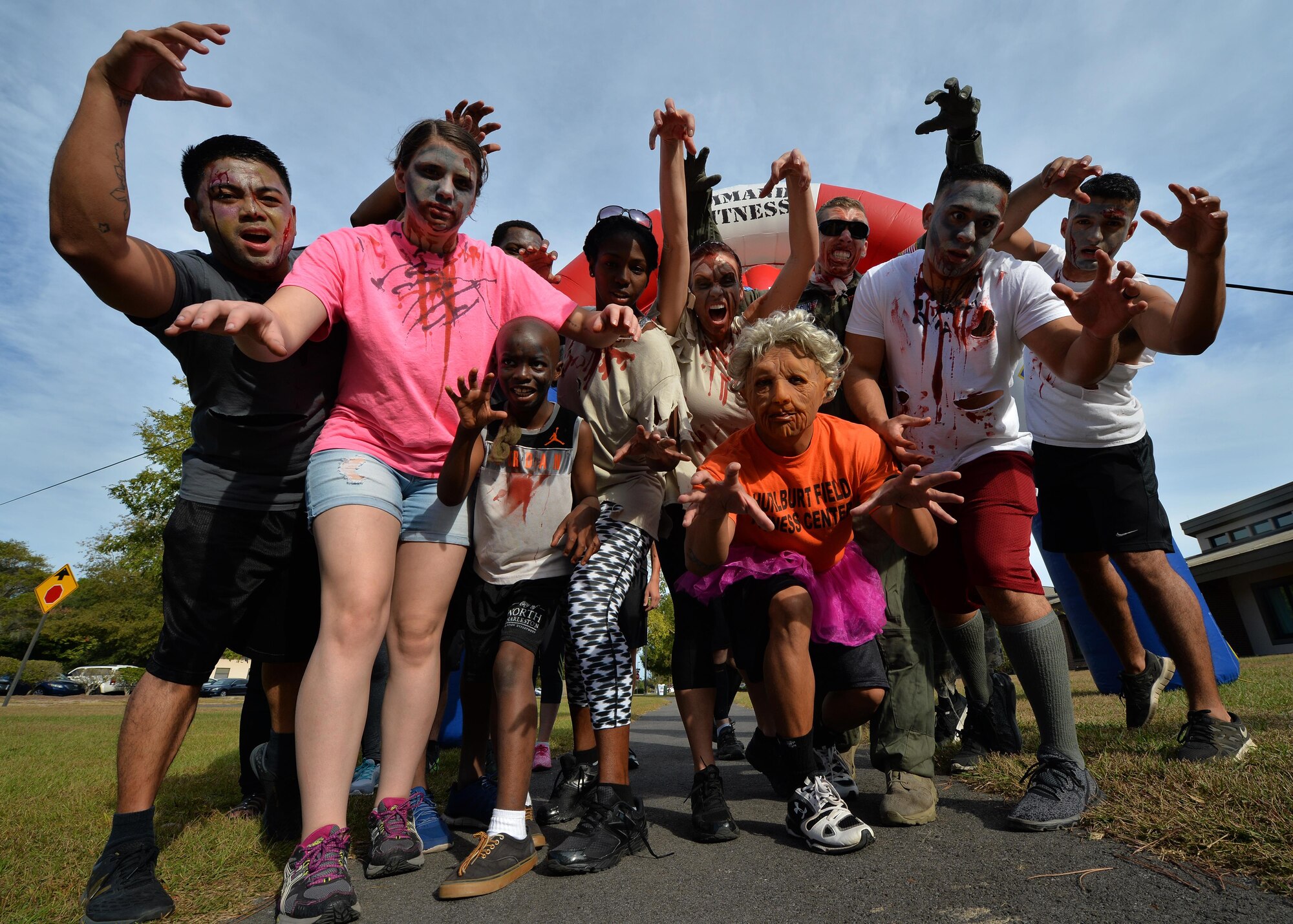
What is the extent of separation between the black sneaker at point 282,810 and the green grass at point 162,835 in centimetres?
7

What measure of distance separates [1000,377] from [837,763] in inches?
66.1

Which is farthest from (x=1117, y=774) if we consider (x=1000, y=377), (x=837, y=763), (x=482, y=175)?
(x=482, y=175)

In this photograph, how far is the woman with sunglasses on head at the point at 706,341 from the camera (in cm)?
290

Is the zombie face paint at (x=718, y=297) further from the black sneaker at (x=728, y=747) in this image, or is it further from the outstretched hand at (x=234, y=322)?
the black sneaker at (x=728, y=747)

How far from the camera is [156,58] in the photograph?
2.02 meters

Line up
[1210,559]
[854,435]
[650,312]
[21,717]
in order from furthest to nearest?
[1210,559]
[21,717]
[650,312]
[854,435]

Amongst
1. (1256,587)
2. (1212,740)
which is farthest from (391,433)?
(1256,587)

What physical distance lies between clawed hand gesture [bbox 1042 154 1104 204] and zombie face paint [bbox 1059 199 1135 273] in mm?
74

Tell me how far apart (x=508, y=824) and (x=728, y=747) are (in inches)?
122

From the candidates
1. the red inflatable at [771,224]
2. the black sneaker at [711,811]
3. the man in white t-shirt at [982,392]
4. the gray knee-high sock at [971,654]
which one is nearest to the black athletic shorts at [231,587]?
the black sneaker at [711,811]

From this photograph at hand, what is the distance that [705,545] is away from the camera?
254 cm

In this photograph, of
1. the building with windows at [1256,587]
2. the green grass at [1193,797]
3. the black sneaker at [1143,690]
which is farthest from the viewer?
the building with windows at [1256,587]

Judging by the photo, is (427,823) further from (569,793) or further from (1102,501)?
(1102,501)

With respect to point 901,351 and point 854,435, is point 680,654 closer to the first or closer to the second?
point 854,435
